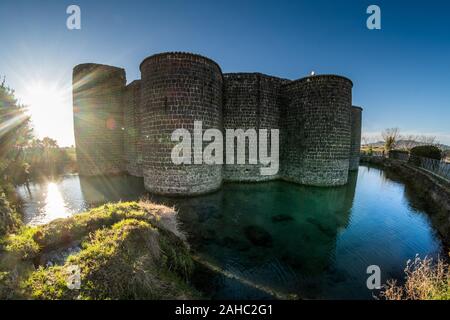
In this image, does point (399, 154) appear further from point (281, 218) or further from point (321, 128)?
point (281, 218)

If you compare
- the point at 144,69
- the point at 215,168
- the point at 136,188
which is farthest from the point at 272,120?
the point at 136,188

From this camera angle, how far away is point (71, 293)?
2.79 m

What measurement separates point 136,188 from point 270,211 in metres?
9.15

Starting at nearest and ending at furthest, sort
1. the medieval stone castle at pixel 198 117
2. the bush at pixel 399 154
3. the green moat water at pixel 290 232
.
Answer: the green moat water at pixel 290 232, the medieval stone castle at pixel 198 117, the bush at pixel 399 154

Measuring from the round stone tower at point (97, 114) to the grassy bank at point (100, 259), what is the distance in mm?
14964

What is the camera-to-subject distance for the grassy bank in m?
2.89

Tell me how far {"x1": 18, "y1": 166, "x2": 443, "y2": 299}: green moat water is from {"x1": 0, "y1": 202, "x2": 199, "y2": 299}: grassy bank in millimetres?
1014

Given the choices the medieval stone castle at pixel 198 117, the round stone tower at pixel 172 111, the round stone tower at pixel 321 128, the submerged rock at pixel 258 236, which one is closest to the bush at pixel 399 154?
the medieval stone castle at pixel 198 117

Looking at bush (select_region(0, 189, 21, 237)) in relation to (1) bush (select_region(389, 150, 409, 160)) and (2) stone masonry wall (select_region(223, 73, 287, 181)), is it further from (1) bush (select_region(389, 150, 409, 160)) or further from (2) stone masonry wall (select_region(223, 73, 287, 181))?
(1) bush (select_region(389, 150, 409, 160))

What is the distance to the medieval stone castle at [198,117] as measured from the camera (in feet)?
35.3

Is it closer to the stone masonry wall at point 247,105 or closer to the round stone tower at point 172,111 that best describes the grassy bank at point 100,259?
the round stone tower at point 172,111

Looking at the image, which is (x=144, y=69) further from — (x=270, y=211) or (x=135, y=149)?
(x=270, y=211)

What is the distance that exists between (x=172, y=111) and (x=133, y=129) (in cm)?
865

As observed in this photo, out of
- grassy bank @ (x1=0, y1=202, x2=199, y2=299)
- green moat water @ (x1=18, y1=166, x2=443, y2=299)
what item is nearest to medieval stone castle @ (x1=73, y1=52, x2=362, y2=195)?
green moat water @ (x1=18, y1=166, x2=443, y2=299)
